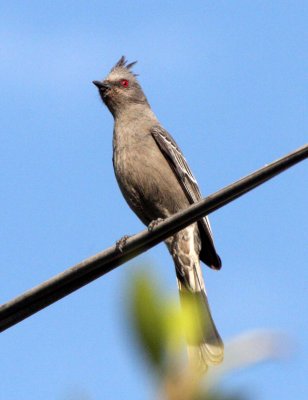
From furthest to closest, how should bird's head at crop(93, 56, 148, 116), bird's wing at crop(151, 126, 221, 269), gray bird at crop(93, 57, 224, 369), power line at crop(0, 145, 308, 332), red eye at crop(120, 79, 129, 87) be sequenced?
red eye at crop(120, 79, 129, 87), bird's head at crop(93, 56, 148, 116), bird's wing at crop(151, 126, 221, 269), gray bird at crop(93, 57, 224, 369), power line at crop(0, 145, 308, 332)

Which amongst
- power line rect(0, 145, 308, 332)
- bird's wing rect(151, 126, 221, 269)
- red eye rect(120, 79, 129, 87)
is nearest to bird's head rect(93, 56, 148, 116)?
red eye rect(120, 79, 129, 87)

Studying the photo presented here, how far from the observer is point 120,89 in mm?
11125

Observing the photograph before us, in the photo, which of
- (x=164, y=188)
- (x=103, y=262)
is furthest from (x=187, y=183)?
(x=103, y=262)

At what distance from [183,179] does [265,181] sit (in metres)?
6.05

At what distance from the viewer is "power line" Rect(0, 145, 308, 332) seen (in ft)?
11.0

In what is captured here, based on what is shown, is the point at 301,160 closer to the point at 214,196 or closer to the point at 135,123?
the point at 214,196

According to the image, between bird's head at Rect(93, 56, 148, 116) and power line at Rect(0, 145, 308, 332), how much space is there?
6.81 meters

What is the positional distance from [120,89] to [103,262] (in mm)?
7581

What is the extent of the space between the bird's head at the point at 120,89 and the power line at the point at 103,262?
22.3 ft

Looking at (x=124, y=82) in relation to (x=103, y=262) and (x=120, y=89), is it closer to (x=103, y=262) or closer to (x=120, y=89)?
(x=120, y=89)

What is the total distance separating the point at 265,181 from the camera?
11.8 ft

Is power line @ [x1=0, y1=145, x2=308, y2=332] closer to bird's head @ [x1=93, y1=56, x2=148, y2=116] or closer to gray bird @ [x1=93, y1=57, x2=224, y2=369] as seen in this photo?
gray bird @ [x1=93, y1=57, x2=224, y2=369]

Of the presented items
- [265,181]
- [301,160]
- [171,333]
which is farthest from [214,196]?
[171,333]

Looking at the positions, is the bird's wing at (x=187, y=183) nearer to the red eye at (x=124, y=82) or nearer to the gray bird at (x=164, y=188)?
the gray bird at (x=164, y=188)
